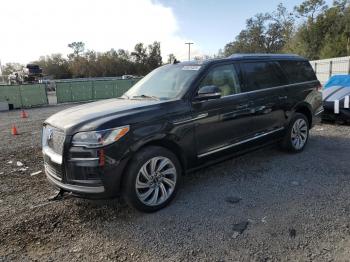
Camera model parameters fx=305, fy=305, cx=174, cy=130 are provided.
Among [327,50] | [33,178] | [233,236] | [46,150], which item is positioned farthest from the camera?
[327,50]

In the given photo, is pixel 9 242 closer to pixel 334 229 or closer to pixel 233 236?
pixel 233 236

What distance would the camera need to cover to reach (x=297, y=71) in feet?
19.4

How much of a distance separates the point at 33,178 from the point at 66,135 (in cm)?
222

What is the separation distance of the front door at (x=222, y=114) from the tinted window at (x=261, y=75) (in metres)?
0.25

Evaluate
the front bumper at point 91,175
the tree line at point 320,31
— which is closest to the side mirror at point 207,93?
the front bumper at point 91,175

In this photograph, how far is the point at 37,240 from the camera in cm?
327

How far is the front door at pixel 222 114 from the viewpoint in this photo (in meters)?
4.12

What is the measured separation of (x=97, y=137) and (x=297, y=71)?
4350mm

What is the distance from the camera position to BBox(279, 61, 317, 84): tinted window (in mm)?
5680

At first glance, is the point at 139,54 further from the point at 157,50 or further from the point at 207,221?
the point at 207,221

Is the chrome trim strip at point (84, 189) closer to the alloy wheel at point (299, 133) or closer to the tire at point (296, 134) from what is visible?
the tire at point (296, 134)

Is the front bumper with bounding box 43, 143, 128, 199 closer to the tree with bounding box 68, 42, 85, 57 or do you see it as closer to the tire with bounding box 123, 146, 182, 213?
the tire with bounding box 123, 146, 182, 213

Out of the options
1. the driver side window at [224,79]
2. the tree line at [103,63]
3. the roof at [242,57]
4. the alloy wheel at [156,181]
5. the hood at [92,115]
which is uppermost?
the tree line at [103,63]

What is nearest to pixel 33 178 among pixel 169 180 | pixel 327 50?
pixel 169 180
